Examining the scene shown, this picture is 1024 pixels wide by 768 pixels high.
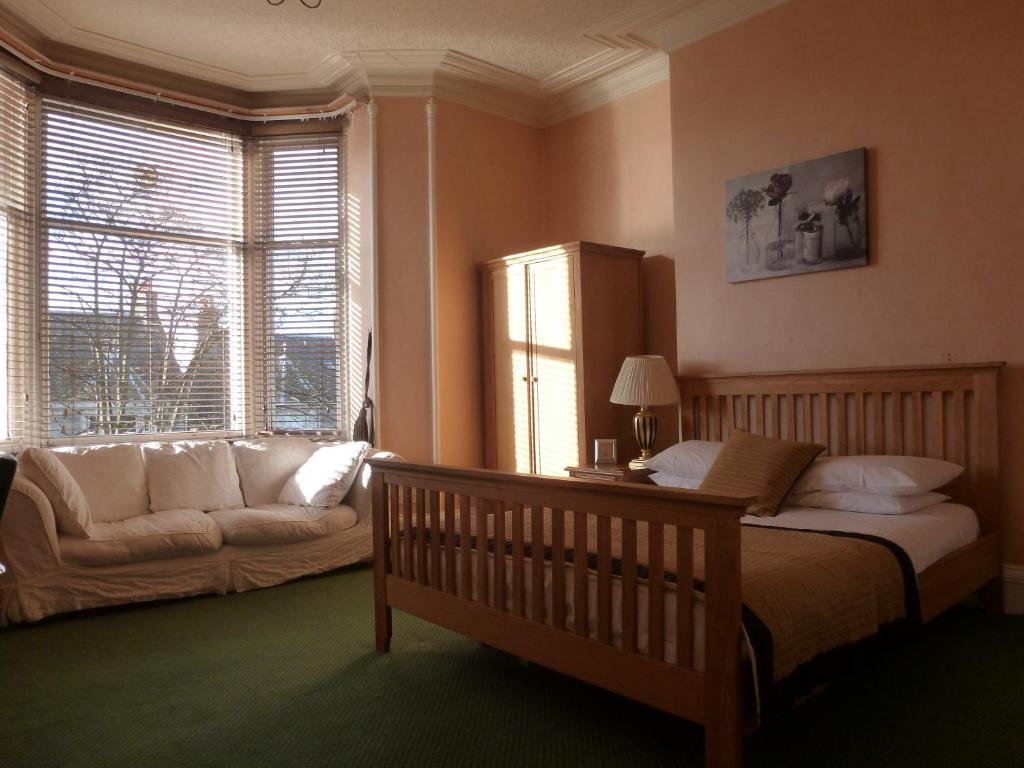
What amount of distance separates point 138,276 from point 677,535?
3888mm

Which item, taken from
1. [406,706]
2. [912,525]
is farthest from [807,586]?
[406,706]

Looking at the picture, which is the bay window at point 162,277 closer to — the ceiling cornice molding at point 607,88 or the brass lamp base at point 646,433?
the ceiling cornice molding at point 607,88

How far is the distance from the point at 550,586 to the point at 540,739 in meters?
0.41

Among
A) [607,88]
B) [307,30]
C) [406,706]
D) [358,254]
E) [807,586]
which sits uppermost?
[307,30]

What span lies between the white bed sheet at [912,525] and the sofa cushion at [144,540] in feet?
8.03

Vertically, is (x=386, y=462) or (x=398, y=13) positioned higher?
(x=398, y=13)

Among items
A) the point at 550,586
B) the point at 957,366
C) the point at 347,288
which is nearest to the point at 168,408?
the point at 347,288

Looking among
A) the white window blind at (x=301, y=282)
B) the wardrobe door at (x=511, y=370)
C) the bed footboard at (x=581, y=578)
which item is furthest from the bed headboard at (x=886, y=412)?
the white window blind at (x=301, y=282)

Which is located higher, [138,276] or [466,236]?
[466,236]

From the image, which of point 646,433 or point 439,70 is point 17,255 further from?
point 646,433

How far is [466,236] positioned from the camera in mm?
4926

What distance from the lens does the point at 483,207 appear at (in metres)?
5.03

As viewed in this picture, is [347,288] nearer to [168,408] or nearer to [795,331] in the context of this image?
[168,408]

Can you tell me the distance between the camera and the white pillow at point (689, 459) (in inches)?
135
